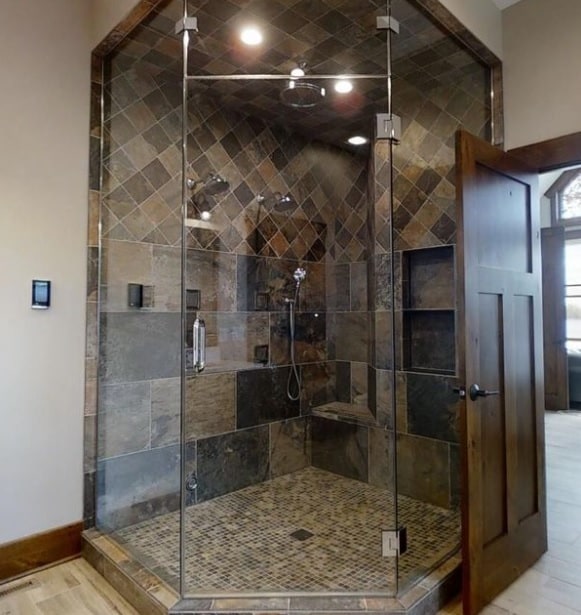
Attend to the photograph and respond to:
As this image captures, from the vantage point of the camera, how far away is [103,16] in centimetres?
229

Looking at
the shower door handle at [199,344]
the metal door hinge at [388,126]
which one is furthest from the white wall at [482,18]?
the shower door handle at [199,344]

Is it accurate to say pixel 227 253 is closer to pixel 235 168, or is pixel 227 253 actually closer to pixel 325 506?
pixel 235 168

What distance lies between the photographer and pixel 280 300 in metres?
3.21

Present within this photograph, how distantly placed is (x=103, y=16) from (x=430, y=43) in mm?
1721

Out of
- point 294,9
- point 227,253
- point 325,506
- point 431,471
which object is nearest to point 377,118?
point 294,9

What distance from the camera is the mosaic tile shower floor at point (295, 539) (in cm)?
187

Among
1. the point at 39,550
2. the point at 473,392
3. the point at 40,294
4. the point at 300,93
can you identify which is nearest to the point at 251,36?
the point at 300,93

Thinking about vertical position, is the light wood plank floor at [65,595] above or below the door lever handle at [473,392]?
below

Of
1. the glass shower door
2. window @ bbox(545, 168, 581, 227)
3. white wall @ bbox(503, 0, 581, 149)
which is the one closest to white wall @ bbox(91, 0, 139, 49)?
the glass shower door

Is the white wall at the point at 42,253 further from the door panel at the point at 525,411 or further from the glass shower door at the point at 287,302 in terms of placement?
the door panel at the point at 525,411

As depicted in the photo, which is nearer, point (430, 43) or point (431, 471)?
point (430, 43)

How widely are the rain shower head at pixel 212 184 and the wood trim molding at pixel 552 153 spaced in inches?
68.1

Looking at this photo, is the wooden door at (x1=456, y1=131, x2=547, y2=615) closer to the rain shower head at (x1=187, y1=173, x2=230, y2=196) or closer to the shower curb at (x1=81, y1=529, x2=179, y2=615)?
the shower curb at (x1=81, y1=529, x2=179, y2=615)

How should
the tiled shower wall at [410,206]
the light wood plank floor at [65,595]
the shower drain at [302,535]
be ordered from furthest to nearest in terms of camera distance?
the tiled shower wall at [410,206], the shower drain at [302,535], the light wood plank floor at [65,595]
